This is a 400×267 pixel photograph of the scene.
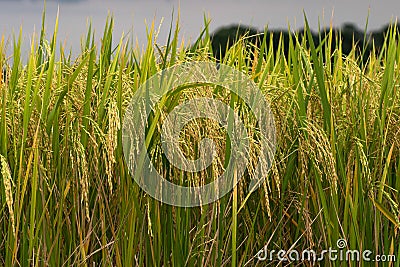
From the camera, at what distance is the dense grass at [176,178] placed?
2.01m

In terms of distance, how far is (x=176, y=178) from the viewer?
6.65 ft

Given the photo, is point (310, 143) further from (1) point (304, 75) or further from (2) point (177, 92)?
(2) point (177, 92)

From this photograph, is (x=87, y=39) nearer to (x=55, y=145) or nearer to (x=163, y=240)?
→ (x=55, y=145)

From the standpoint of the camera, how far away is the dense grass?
201cm

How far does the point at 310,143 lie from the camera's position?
2098 mm

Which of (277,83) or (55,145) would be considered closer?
(55,145)

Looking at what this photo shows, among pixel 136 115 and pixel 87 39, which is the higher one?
pixel 87 39

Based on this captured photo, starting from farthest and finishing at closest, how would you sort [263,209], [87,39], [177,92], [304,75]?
[87,39] < [304,75] < [263,209] < [177,92]

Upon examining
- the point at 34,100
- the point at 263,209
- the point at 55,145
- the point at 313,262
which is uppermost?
the point at 34,100

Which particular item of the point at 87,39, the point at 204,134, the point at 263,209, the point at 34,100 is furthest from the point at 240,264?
the point at 87,39

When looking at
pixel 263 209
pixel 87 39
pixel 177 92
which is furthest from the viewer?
pixel 87 39

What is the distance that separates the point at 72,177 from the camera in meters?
2.03

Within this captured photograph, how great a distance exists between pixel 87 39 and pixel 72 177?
2.55 ft

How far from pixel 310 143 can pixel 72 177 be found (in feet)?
2.67
